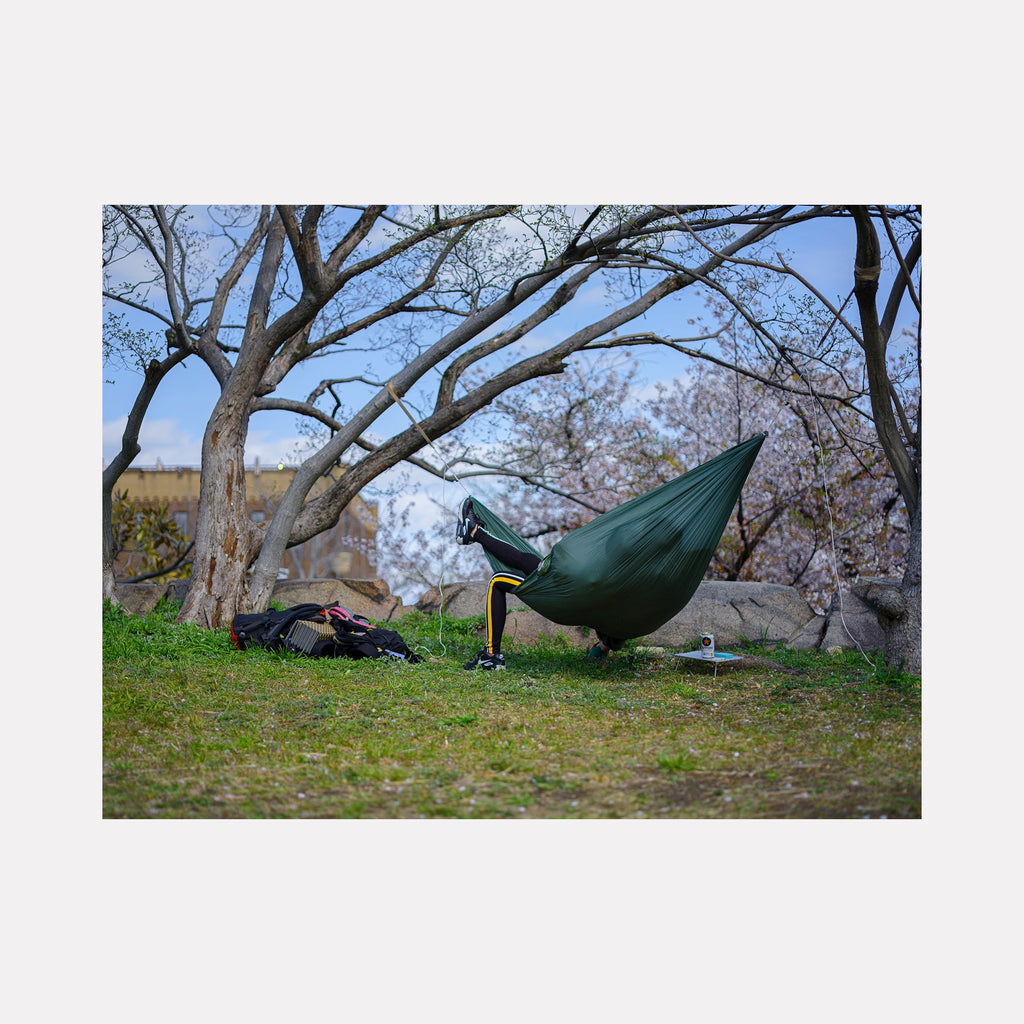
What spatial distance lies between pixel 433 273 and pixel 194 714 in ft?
10.9

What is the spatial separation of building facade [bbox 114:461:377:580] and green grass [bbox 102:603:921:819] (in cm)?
265

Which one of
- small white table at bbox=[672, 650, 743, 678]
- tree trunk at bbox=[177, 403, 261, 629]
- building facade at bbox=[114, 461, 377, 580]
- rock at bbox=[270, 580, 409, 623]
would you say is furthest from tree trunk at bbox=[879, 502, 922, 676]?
building facade at bbox=[114, 461, 377, 580]

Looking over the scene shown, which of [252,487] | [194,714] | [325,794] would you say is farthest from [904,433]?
[252,487]

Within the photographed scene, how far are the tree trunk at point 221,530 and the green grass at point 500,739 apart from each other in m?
0.81

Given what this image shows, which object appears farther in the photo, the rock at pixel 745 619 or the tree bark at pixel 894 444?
the rock at pixel 745 619

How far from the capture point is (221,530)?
4.93 m

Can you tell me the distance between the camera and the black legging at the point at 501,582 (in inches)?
155

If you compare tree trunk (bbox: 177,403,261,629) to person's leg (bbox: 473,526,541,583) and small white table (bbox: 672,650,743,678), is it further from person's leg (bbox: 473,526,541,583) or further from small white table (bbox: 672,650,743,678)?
small white table (bbox: 672,650,743,678)

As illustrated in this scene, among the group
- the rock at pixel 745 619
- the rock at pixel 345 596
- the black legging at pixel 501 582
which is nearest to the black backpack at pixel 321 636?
the black legging at pixel 501 582

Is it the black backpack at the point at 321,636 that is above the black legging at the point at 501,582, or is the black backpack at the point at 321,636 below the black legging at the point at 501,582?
below

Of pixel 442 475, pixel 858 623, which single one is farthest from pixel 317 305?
pixel 858 623

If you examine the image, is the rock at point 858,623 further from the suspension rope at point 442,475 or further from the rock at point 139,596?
→ the rock at point 139,596

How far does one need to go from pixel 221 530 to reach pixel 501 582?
6.15 feet

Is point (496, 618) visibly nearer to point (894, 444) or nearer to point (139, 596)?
point (894, 444)
